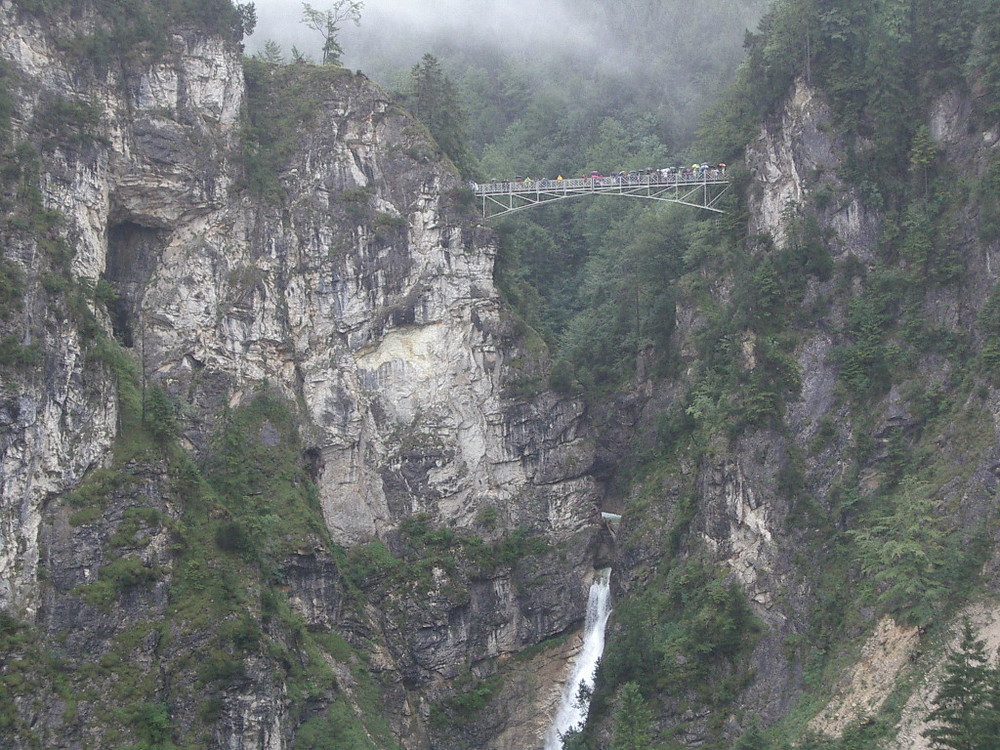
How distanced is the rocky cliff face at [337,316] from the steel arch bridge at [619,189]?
3015 millimetres

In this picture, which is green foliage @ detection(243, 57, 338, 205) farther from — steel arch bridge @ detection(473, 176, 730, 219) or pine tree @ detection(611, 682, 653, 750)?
pine tree @ detection(611, 682, 653, 750)

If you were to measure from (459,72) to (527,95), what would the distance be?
6.04 meters

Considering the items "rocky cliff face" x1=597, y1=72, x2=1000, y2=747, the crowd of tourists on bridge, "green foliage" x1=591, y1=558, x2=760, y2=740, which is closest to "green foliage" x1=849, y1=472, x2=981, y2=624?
"rocky cliff face" x1=597, y1=72, x2=1000, y2=747

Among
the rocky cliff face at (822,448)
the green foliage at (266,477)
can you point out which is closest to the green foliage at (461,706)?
the rocky cliff face at (822,448)

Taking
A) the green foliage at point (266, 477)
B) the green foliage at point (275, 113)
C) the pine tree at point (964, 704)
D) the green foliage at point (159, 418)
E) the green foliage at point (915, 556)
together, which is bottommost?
the pine tree at point (964, 704)

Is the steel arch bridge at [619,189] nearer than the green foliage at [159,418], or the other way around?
the green foliage at [159,418]

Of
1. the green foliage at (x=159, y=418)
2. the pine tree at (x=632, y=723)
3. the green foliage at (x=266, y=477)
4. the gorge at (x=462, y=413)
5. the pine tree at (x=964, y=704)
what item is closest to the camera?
the pine tree at (x=964, y=704)

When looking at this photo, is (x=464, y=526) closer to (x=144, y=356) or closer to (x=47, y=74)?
(x=144, y=356)

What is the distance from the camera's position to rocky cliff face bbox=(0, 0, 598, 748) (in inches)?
1828

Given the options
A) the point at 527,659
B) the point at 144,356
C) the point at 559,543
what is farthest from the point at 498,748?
the point at 144,356

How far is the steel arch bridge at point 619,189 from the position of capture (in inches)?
2069

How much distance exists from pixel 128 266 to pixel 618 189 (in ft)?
65.9

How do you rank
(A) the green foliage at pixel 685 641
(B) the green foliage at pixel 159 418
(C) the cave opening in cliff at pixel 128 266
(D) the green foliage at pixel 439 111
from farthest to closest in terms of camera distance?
(D) the green foliage at pixel 439 111 < (C) the cave opening in cliff at pixel 128 266 < (B) the green foliage at pixel 159 418 < (A) the green foliage at pixel 685 641

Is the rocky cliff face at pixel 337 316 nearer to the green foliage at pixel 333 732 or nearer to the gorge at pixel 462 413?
the gorge at pixel 462 413
